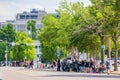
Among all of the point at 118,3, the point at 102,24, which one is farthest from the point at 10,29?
the point at 118,3

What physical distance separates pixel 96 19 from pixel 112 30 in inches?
171

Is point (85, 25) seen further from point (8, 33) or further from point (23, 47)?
point (8, 33)

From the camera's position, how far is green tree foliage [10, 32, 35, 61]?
122188mm

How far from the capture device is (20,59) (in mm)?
128625

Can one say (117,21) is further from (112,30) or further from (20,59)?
(20,59)

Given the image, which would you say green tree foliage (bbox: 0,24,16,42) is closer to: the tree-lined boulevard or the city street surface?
the tree-lined boulevard

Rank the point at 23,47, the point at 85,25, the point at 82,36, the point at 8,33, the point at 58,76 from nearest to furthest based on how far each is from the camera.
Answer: the point at 58,76, the point at 85,25, the point at 82,36, the point at 23,47, the point at 8,33

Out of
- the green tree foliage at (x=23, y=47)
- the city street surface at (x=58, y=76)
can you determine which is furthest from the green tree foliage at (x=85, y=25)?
the green tree foliage at (x=23, y=47)

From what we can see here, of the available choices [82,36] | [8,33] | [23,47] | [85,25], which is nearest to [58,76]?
[85,25]

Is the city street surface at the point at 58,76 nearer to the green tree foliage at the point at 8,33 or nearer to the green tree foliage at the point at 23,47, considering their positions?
the green tree foliage at the point at 23,47

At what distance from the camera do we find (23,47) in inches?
4887

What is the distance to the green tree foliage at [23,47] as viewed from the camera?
122 metres

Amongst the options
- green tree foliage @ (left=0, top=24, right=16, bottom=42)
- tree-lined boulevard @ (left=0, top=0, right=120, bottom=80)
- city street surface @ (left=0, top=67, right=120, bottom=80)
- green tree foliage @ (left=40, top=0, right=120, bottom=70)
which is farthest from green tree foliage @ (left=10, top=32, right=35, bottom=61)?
city street surface @ (left=0, top=67, right=120, bottom=80)

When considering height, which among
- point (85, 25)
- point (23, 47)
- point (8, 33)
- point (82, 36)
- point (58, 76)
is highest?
point (8, 33)
